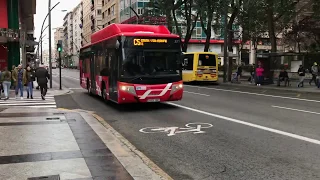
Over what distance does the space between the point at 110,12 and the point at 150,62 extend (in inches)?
3289

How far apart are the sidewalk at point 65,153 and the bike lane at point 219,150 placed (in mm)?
579

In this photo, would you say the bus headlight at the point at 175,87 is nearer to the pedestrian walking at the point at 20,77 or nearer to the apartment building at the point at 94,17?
the pedestrian walking at the point at 20,77

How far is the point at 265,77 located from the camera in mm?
28703

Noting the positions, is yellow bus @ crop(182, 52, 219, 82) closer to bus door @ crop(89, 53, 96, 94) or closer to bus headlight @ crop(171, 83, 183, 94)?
bus door @ crop(89, 53, 96, 94)

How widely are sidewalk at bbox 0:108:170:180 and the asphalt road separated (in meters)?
0.59

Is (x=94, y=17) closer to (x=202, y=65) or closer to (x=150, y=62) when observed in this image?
(x=202, y=65)

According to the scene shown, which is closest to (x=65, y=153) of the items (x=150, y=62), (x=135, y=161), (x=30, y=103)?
(x=135, y=161)

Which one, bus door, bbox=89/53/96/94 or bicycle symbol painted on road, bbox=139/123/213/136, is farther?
bus door, bbox=89/53/96/94

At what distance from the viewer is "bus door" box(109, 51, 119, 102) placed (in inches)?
519

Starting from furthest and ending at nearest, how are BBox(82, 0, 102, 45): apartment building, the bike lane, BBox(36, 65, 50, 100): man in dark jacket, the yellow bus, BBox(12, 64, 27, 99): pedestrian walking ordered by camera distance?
BBox(82, 0, 102, 45): apartment building → the yellow bus → BBox(12, 64, 27, 99): pedestrian walking → BBox(36, 65, 50, 100): man in dark jacket → the bike lane

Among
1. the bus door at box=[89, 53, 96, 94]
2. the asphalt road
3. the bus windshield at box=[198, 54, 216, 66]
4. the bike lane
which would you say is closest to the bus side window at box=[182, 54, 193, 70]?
the bus windshield at box=[198, 54, 216, 66]

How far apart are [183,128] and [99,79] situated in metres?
7.73

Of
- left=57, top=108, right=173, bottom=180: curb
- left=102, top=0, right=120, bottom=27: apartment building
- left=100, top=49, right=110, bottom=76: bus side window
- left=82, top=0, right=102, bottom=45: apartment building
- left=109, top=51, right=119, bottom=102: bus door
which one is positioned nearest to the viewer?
left=57, top=108, right=173, bottom=180: curb

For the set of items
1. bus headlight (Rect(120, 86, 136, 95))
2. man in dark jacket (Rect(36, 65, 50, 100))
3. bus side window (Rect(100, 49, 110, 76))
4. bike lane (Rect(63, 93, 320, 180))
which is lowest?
bike lane (Rect(63, 93, 320, 180))
